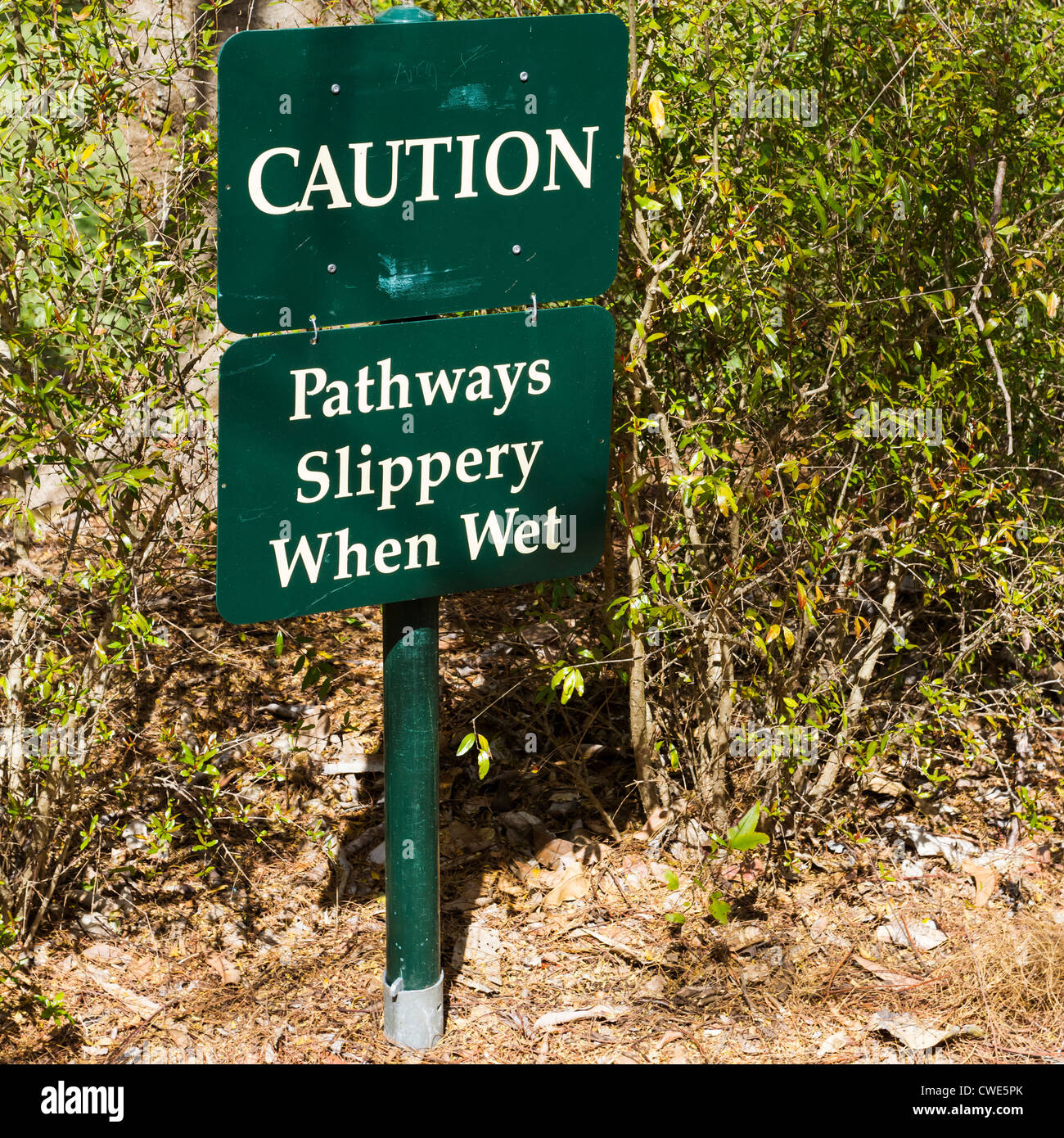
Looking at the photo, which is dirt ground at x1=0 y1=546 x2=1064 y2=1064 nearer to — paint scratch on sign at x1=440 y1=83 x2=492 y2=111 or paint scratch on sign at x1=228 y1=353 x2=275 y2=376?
paint scratch on sign at x1=228 y1=353 x2=275 y2=376

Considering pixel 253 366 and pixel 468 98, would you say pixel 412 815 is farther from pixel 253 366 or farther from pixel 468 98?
pixel 468 98

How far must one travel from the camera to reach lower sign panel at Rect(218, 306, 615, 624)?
122 inches

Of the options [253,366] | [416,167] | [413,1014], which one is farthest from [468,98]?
[413,1014]

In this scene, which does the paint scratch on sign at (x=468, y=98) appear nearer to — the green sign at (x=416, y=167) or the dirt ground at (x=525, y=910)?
the green sign at (x=416, y=167)

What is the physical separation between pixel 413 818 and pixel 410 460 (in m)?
1.06

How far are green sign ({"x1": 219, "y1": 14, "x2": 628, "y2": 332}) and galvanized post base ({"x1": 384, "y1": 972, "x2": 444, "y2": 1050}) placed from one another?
2000mm

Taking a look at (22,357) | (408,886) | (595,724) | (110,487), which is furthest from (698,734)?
(22,357)

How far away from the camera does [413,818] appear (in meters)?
3.63

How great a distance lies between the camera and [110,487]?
12.4ft

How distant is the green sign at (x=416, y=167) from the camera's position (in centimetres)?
295

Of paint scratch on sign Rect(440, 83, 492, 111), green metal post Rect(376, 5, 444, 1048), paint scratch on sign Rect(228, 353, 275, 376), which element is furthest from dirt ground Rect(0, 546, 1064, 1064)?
paint scratch on sign Rect(440, 83, 492, 111)

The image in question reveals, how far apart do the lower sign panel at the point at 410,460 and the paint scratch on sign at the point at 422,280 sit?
80mm

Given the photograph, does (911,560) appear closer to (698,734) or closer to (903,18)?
(698,734)
